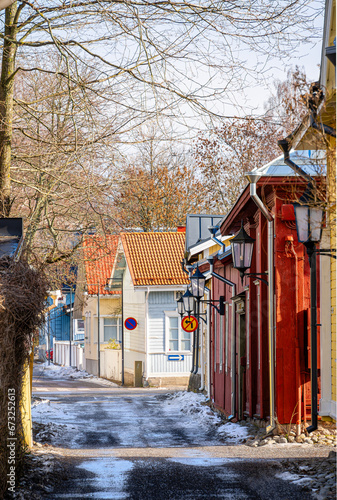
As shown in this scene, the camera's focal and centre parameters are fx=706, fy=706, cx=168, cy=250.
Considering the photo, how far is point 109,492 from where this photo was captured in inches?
311

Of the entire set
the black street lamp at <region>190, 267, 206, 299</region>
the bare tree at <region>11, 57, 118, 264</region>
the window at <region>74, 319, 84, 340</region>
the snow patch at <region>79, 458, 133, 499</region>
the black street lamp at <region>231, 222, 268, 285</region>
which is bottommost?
the window at <region>74, 319, 84, 340</region>

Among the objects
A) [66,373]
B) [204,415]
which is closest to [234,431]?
[204,415]

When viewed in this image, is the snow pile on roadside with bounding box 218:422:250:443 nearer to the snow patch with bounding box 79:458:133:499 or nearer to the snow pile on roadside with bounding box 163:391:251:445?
the snow pile on roadside with bounding box 163:391:251:445

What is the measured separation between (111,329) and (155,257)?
7.62 metres

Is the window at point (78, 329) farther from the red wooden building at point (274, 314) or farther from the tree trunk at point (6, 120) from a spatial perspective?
the tree trunk at point (6, 120)

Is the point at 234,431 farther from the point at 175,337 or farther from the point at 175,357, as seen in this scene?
the point at 175,337

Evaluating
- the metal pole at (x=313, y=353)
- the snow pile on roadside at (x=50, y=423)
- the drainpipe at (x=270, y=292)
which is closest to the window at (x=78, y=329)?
the snow pile on roadside at (x=50, y=423)

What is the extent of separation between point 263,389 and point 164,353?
1664cm

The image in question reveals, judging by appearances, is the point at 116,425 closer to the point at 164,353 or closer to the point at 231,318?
the point at 231,318

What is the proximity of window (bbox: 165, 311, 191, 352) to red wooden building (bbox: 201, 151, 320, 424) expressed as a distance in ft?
45.0

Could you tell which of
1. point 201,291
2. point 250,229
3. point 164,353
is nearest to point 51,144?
point 250,229

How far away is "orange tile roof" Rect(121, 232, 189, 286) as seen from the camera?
29281mm

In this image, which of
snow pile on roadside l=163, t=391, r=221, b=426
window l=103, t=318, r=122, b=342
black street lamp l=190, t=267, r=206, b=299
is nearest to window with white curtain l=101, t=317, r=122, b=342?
window l=103, t=318, r=122, b=342

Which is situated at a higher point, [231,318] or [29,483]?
[231,318]
